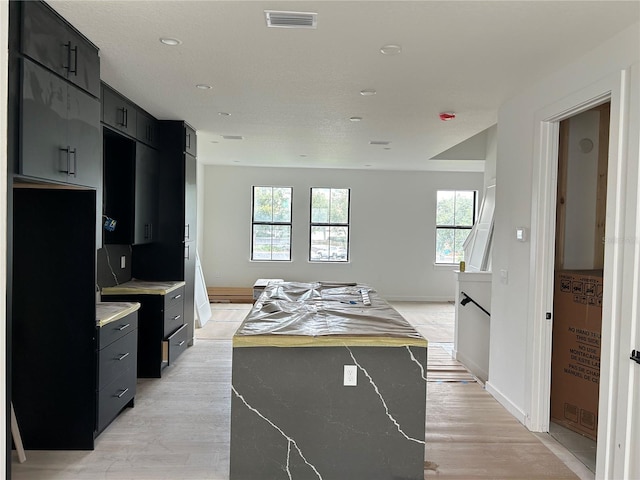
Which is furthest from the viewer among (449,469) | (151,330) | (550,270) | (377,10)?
(151,330)

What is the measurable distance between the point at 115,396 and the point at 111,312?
0.61 metres

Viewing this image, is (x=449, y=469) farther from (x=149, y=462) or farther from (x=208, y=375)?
(x=208, y=375)

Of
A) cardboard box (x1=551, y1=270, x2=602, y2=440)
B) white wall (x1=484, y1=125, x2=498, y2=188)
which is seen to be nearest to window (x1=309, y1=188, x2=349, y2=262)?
white wall (x1=484, y1=125, x2=498, y2=188)

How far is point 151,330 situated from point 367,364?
263cm

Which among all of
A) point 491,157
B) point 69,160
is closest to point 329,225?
point 491,157

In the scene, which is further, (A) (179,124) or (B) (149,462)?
(A) (179,124)

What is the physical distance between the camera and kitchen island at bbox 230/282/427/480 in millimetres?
2666

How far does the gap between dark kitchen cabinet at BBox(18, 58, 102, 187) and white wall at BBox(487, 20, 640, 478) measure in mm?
2915

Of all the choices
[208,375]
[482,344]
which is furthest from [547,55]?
[208,375]

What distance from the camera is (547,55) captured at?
9.71ft

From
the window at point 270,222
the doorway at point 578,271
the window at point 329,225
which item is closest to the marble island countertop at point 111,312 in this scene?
the doorway at point 578,271

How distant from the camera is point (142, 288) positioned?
14.9 feet

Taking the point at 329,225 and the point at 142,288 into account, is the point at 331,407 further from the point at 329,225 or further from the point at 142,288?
the point at 329,225

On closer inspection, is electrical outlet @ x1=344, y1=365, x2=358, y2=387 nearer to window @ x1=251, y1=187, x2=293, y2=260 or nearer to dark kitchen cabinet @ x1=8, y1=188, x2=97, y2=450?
dark kitchen cabinet @ x1=8, y1=188, x2=97, y2=450
